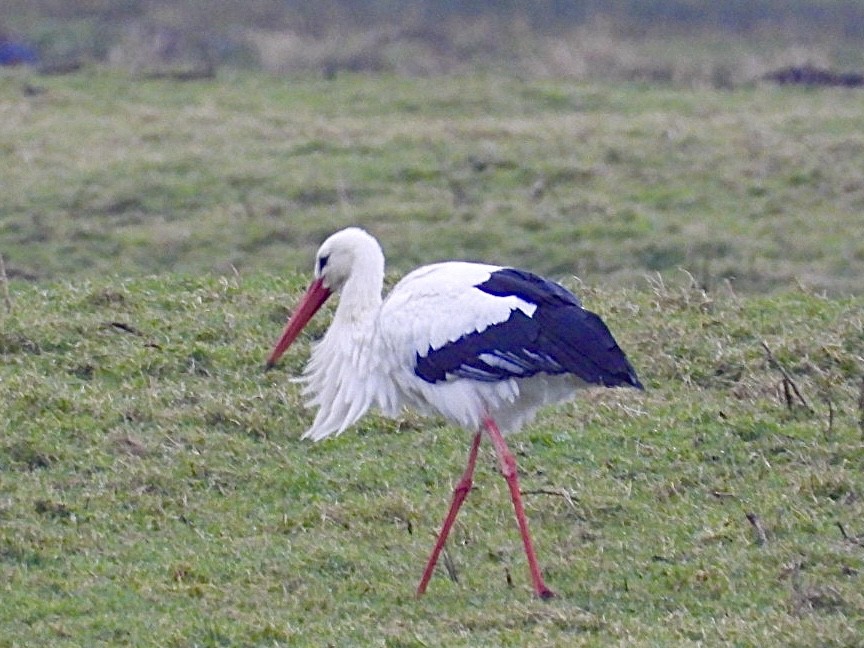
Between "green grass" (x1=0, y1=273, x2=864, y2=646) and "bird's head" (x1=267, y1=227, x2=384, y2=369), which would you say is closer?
"green grass" (x1=0, y1=273, x2=864, y2=646)

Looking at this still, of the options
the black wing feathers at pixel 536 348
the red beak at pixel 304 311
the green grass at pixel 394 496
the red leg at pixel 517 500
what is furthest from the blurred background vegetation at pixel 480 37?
the red leg at pixel 517 500

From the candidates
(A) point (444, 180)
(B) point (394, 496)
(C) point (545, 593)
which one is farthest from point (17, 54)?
(C) point (545, 593)

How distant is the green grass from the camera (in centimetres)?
541

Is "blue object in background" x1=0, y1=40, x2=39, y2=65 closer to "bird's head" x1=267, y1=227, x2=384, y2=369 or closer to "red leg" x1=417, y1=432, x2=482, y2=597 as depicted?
"bird's head" x1=267, y1=227, x2=384, y2=369

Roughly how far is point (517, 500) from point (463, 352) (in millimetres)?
534

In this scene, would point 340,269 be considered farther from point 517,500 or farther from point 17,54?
point 17,54

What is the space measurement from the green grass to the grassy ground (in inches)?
133

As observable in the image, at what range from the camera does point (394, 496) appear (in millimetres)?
6508

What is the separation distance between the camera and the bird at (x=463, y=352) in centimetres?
572

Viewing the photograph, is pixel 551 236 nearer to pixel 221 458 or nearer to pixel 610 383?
pixel 221 458

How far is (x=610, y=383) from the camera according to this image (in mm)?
5637

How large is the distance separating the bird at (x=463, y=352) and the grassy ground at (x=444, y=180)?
5310 millimetres

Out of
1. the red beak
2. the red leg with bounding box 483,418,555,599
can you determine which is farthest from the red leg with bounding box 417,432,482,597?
the red beak

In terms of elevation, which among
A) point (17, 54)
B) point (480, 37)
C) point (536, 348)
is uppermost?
point (536, 348)
